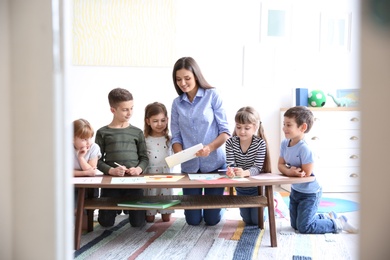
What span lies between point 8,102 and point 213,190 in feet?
8.18

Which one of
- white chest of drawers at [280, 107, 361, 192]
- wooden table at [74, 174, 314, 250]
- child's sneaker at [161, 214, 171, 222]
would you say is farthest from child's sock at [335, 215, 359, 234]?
white chest of drawers at [280, 107, 361, 192]

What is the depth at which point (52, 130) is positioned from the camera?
68 cm

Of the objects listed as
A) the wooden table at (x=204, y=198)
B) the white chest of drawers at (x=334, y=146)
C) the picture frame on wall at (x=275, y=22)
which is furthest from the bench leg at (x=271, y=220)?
the picture frame on wall at (x=275, y=22)

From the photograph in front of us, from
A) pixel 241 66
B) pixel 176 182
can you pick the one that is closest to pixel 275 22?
pixel 241 66

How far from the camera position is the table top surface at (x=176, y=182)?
2338mm

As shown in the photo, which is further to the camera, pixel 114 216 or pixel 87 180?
pixel 114 216

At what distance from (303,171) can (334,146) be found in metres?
1.92

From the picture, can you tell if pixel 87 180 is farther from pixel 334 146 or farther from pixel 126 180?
pixel 334 146

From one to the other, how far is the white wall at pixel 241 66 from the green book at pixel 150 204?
2254 millimetres

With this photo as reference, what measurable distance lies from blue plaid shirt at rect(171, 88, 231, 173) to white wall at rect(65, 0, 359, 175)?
5.63 ft

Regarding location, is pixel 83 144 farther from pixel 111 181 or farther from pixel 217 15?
pixel 217 15

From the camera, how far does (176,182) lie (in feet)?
7.92

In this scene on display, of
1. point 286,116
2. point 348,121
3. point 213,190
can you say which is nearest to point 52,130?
point 286,116

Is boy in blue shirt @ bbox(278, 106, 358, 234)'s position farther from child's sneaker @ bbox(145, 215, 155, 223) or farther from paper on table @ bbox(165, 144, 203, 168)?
child's sneaker @ bbox(145, 215, 155, 223)
